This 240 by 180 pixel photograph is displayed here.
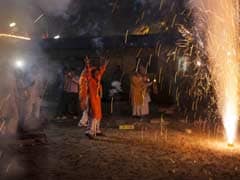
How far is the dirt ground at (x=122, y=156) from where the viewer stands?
294 inches

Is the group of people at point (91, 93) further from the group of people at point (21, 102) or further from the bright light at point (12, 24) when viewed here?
the bright light at point (12, 24)

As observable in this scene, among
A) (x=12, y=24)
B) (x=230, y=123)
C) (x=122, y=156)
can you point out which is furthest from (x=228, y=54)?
(x=12, y=24)

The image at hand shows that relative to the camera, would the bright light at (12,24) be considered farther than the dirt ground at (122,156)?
Yes

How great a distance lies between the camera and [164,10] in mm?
29125

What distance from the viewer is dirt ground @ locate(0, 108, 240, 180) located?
24.5 ft

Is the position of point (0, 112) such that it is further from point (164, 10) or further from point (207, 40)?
point (164, 10)

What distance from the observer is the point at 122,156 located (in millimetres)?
8828

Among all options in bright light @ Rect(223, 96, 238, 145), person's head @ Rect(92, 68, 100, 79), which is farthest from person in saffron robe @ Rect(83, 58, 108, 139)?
bright light @ Rect(223, 96, 238, 145)

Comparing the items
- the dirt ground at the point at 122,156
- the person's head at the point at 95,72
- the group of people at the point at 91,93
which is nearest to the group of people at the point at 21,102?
the dirt ground at the point at 122,156

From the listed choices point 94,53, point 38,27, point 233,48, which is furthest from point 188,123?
point 38,27

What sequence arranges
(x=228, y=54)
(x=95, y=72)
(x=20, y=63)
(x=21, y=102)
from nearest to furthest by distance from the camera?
(x=95, y=72)
(x=21, y=102)
(x=228, y=54)
(x=20, y=63)

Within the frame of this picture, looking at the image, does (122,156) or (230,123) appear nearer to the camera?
(122,156)

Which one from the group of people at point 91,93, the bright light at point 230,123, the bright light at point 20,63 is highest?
the bright light at point 20,63

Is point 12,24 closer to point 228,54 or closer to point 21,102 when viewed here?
point 228,54
